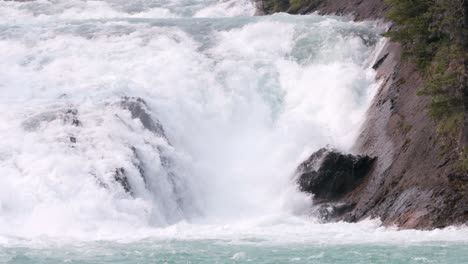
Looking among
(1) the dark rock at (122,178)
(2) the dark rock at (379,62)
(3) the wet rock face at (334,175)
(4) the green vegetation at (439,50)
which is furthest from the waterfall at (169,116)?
(4) the green vegetation at (439,50)

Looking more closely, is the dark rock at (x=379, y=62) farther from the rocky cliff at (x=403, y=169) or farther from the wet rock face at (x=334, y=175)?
the wet rock face at (x=334, y=175)

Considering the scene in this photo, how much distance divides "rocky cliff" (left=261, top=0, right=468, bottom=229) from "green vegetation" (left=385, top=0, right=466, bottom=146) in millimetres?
931

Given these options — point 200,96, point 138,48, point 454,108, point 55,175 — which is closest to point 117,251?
point 55,175

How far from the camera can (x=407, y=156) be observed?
2434 cm

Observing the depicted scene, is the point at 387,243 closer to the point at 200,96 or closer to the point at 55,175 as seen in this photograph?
the point at 55,175

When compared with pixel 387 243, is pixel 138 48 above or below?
above

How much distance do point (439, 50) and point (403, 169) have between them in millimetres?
3751

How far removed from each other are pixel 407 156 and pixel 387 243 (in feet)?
16.4

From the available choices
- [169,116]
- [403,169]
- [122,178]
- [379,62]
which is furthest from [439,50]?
[122,178]

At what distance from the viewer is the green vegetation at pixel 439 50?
72.3ft

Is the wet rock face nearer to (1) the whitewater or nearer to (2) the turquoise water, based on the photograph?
(1) the whitewater

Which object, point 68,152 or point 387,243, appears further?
point 68,152

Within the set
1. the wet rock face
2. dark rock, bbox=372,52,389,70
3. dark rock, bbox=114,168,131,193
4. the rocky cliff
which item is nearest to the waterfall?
dark rock, bbox=114,168,131,193

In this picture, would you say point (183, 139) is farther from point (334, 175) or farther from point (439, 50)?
point (439, 50)
